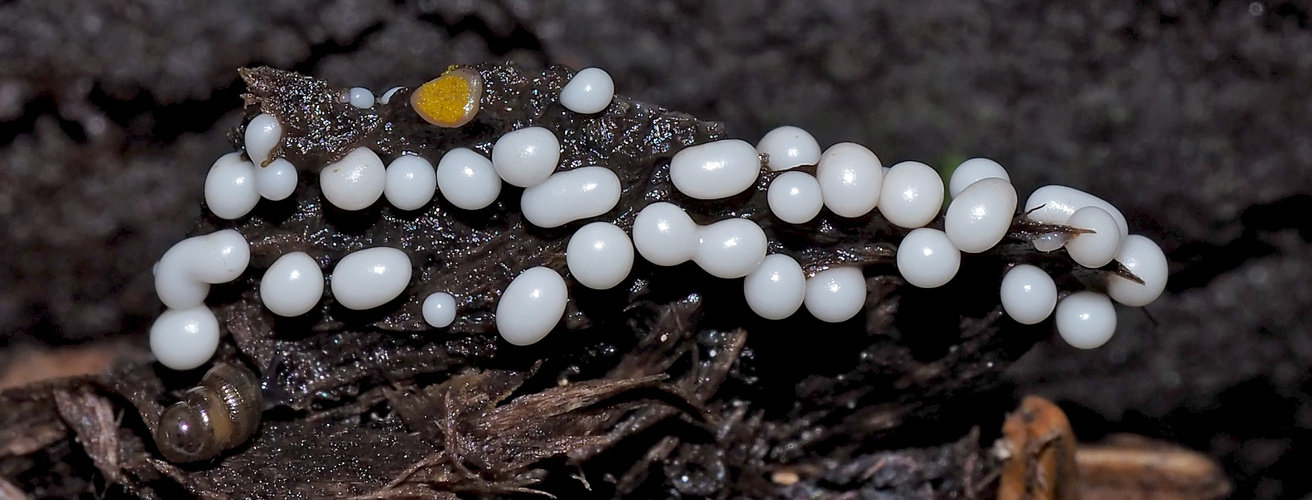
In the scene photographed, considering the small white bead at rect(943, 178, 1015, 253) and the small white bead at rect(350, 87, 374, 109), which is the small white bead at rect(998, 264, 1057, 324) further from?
the small white bead at rect(350, 87, 374, 109)

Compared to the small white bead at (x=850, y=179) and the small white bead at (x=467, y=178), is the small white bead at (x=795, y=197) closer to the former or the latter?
the small white bead at (x=850, y=179)

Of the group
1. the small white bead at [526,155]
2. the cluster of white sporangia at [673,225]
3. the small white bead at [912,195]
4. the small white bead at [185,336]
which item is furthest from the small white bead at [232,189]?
the small white bead at [912,195]

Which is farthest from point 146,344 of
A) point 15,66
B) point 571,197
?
point 571,197

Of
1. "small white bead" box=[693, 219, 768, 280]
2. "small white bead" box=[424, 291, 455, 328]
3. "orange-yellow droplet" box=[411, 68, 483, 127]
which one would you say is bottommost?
"small white bead" box=[424, 291, 455, 328]

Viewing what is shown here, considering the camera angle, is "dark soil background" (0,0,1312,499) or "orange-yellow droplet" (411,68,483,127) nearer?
"orange-yellow droplet" (411,68,483,127)

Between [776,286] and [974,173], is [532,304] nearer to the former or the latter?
[776,286]

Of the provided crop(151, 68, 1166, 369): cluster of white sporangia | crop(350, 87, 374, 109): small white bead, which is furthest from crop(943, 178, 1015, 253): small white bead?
crop(350, 87, 374, 109): small white bead

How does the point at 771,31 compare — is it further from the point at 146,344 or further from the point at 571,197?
the point at 146,344
